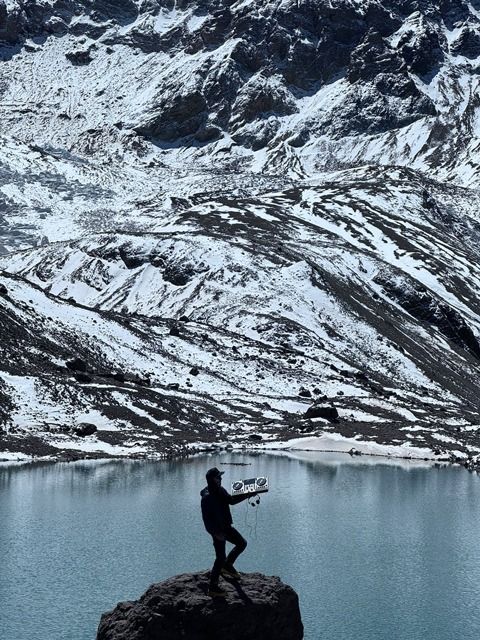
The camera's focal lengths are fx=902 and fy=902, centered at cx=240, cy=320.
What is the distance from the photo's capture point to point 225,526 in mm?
28953

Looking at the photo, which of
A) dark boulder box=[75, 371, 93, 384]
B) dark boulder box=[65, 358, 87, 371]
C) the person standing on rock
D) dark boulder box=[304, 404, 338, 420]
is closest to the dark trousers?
the person standing on rock

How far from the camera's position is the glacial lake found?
4175 centimetres

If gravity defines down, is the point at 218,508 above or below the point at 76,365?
below

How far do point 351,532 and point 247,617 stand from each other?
36.9 meters

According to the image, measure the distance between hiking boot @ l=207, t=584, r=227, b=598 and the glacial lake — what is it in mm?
11218

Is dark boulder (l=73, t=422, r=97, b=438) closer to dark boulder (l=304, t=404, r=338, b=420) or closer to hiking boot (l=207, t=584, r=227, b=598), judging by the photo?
dark boulder (l=304, t=404, r=338, b=420)

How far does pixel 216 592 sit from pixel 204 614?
0.79 meters

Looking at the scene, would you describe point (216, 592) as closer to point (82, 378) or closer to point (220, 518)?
point (220, 518)

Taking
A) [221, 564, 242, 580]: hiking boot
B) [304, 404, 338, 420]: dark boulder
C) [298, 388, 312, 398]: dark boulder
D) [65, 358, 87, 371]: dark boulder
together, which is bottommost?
[221, 564, 242, 580]: hiking boot

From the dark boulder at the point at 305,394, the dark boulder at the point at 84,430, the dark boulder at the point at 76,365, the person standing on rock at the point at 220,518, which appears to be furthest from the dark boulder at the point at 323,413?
the person standing on rock at the point at 220,518

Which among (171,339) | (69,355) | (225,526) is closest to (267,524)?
(225,526)

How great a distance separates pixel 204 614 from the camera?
1093 inches

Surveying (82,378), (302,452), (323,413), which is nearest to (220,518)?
(302,452)

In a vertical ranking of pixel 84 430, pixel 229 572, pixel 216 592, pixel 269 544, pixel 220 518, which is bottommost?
pixel 269 544
